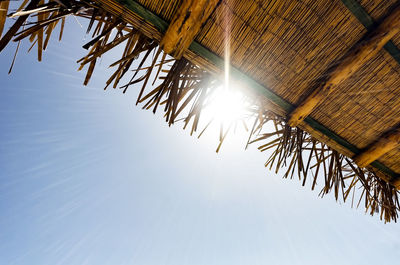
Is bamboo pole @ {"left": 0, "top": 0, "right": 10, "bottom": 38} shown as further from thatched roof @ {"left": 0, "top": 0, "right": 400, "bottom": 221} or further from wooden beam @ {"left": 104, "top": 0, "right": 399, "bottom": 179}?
wooden beam @ {"left": 104, "top": 0, "right": 399, "bottom": 179}

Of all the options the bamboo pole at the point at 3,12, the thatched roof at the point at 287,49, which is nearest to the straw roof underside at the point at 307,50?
the thatched roof at the point at 287,49

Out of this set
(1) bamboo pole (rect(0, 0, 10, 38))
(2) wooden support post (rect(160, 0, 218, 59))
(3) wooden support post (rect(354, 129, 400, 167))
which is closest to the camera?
(1) bamboo pole (rect(0, 0, 10, 38))

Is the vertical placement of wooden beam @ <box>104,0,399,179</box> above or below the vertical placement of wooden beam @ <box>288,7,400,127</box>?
below

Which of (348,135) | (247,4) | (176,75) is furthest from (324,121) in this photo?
(176,75)

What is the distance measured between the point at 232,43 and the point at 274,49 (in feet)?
1.09

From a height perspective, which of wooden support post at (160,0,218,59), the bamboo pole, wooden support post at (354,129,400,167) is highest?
wooden support post at (354,129,400,167)

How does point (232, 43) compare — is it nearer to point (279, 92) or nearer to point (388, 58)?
point (279, 92)

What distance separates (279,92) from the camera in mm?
1743

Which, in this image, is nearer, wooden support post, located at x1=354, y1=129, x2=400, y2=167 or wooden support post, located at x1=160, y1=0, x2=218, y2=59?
wooden support post, located at x1=160, y1=0, x2=218, y2=59

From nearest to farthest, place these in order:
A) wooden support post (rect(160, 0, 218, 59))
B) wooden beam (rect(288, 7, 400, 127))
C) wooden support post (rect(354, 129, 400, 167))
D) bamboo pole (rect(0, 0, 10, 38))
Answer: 1. bamboo pole (rect(0, 0, 10, 38))
2. wooden support post (rect(160, 0, 218, 59))
3. wooden beam (rect(288, 7, 400, 127))
4. wooden support post (rect(354, 129, 400, 167))

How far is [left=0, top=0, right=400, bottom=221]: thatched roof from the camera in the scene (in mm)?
1307

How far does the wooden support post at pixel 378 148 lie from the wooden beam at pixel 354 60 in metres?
0.88

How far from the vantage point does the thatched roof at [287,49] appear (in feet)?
4.29

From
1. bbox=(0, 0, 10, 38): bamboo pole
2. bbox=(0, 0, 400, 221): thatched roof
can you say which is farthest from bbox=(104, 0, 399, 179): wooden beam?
bbox=(0, 0, 10, 38): bamboo pole
